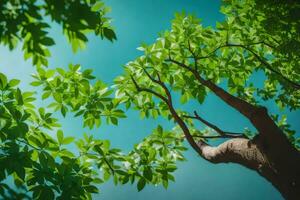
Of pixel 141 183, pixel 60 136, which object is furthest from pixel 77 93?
pixel 141 183

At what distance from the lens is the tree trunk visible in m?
2.79

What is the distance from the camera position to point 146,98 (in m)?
4.61

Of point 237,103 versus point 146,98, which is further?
point 146,98

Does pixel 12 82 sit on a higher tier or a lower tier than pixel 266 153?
higher

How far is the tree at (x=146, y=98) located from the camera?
2301 millimetres

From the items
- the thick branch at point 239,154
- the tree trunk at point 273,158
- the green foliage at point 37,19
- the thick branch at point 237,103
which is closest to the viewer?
the green foliage at point 37,19

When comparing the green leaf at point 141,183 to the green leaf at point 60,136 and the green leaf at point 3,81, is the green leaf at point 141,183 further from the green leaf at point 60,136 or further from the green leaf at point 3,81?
the green leaf at point 3,81

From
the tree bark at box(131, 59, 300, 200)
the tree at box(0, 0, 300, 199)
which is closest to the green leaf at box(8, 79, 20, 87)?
the tree at box(0, 0, 300, 199)

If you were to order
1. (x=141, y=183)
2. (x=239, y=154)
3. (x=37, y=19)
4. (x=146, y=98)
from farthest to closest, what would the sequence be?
(x=146, y=98), (x=141, y=183), (x=239, y=154), (x=37, y=19)

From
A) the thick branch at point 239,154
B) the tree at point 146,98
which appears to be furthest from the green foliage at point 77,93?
the thick branch at point 239,154

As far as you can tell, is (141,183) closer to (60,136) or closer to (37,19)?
(60,136)

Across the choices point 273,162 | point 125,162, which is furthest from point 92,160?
point 273,162

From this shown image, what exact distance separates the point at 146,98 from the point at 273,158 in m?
2.17

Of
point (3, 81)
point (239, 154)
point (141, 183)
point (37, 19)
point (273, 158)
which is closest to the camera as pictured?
point (37, 19)
